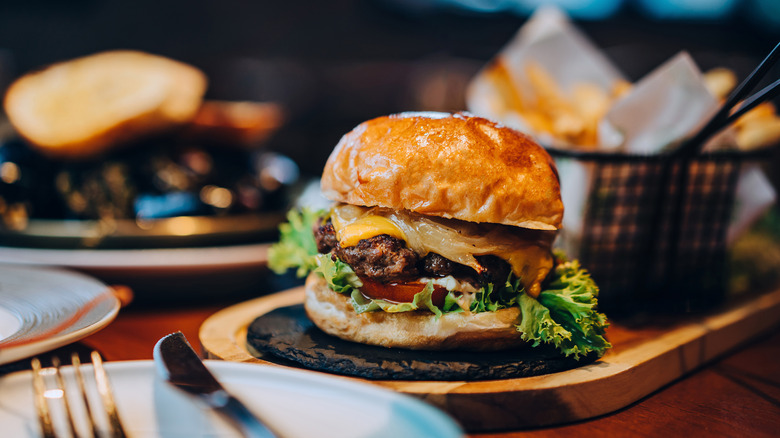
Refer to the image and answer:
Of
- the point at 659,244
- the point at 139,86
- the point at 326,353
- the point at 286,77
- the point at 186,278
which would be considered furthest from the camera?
the point at 286,77

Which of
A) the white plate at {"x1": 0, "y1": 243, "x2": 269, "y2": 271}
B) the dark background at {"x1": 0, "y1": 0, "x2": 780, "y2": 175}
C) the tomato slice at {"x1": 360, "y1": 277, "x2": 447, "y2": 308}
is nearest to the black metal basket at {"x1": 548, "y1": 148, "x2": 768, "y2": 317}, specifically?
the tomato slice at {"x1": 360, "y1": 277, "x2": 447, "y2": 308}

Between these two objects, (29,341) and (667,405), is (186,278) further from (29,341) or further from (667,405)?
(667,405)

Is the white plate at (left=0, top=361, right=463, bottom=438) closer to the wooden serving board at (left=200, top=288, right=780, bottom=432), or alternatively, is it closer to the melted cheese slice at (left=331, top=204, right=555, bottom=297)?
the wooden serving board at (left=200, top=288, right=780, bottom=432)

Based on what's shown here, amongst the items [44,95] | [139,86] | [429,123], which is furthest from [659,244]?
[44,95]

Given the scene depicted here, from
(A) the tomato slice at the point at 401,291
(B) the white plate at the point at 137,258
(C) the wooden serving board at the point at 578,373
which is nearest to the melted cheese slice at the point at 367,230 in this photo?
(A) the tomato slice at the point at 401,291

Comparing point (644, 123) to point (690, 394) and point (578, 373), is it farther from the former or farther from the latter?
point (578, 373)

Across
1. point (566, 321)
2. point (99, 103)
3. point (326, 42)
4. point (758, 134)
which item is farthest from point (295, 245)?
point (326, 42)

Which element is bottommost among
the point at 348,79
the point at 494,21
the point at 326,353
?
Answer: the point at 326,353

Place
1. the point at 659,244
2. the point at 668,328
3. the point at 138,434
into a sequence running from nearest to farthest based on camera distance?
the point at 138,434 → the point at 668,328 → the point at 659,244
